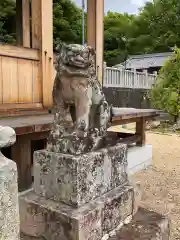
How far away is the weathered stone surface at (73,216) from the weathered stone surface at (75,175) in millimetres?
49

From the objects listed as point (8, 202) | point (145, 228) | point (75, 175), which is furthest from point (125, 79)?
point (8, 202)

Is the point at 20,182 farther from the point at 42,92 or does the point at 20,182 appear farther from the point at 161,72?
the point at 161,72

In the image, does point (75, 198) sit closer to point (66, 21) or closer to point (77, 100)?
point (77, 100)

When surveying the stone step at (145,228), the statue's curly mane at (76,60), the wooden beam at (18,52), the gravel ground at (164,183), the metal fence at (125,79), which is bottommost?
the gravel ground at (164,183)

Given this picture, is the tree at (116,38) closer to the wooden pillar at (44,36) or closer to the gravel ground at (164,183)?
the gravel ground at (164,183)

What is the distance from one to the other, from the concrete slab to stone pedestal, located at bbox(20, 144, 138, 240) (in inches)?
130

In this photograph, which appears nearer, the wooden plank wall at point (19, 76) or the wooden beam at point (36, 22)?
the wooden plank wall at point (19, 76)

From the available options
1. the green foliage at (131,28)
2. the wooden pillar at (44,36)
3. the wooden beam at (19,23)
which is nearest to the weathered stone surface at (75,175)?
the wooden pillar at (44,36)

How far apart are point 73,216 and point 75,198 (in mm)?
106

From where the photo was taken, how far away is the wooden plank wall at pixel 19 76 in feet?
11.5

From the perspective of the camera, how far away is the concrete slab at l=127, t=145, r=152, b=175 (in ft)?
17.3

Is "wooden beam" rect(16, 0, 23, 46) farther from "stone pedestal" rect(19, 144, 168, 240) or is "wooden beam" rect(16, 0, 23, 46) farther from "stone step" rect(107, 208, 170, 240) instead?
"stone step" rect(107, 208, 170, 240)

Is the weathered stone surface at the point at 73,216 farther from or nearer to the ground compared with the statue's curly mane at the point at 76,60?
nearer to the ground

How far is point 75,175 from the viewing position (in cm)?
165
